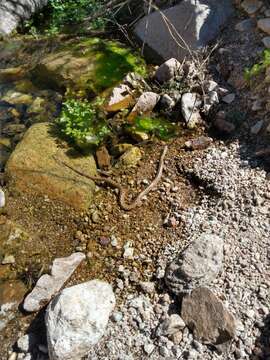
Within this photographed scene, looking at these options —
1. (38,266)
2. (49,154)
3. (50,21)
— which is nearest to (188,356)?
(38,266)

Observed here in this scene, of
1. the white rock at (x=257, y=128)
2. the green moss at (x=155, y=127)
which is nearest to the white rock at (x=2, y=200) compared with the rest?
the green moss at (x=155, y=127)

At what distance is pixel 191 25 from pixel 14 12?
10.7 feet

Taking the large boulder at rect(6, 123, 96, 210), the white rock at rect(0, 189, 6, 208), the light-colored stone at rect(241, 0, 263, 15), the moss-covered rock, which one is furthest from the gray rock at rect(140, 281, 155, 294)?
the light-colored stone at rect(241, 0, 263, 15)

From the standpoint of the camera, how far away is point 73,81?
6.01 metres

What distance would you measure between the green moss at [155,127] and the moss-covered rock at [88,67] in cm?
96

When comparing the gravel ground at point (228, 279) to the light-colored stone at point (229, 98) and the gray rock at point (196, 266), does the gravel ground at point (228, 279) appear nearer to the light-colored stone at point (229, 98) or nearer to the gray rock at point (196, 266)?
the gray rock at point (196, 266)

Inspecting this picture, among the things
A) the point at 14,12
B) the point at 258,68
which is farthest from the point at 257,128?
the point at 14,12

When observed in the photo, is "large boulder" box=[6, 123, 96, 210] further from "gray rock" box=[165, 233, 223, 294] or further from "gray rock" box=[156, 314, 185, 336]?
"gray rock" box=[156, 314, 185, 336]

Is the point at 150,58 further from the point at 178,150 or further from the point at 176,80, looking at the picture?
the point at 178,150

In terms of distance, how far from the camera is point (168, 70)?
213 inches

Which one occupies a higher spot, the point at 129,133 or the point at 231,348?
the point at 129,133

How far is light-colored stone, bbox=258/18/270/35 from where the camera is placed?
5.30 m

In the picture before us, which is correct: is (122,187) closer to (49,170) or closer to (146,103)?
(49,170)

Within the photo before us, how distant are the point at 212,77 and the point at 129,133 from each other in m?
1.25
